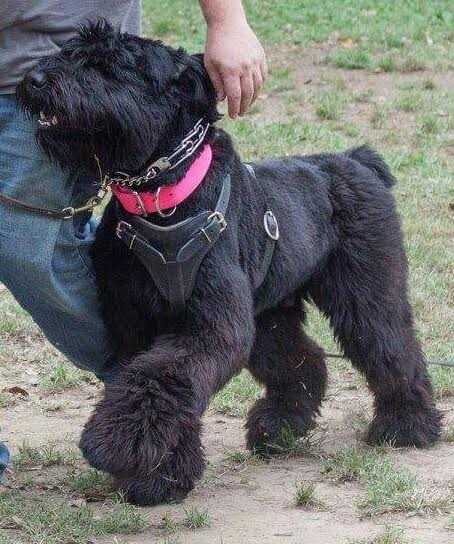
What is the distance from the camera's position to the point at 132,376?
4.12 meters

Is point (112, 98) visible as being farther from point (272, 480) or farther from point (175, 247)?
A: point (272, 480)

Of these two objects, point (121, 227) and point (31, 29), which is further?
point (121, 227)

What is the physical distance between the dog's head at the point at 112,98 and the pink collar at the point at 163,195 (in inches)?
3.9

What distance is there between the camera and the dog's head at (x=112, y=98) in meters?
3.91

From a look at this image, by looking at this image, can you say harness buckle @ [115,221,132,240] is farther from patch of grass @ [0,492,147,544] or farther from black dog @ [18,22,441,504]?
patch of grass @ [0,492,147,544]

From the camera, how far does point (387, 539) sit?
397 centimetres

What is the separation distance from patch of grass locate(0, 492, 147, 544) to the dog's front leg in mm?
132

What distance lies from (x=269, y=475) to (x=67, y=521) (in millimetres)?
1063

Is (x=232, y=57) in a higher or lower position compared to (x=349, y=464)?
higher

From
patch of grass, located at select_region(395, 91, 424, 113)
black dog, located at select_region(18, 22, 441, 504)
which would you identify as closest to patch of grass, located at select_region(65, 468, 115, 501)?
black dog, located at select_region(18, 22, 441, 504)

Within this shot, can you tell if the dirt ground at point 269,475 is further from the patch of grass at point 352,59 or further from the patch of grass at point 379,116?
the patch of grass at point 352,59

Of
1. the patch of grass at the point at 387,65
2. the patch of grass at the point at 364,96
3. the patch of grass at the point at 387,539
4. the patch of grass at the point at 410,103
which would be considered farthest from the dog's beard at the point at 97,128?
the patch of grass at the point at 387,65

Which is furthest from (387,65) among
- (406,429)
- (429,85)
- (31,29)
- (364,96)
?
(31,29)

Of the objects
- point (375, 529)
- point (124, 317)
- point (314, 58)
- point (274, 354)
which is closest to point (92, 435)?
point (124, 317)
